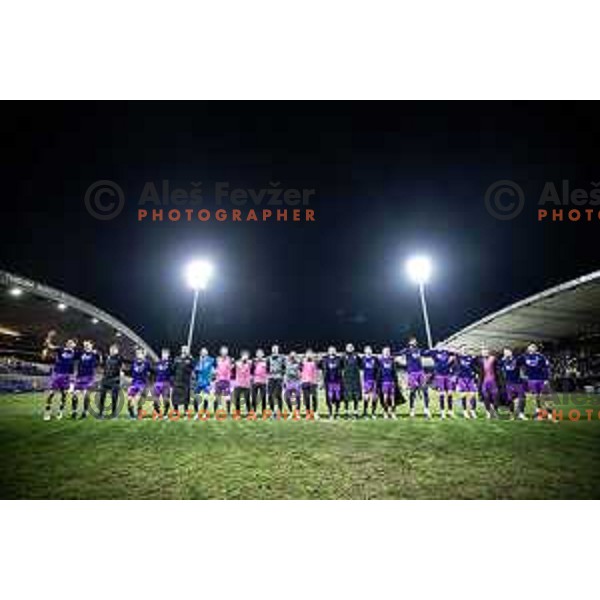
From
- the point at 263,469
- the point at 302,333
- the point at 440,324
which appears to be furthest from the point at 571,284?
the point at 302,333

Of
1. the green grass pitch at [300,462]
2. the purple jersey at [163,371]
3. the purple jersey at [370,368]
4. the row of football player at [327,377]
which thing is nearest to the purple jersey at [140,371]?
the row of football player at [327,377]

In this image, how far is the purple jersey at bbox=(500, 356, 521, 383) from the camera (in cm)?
1116

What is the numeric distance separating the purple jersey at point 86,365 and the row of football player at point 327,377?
3cm

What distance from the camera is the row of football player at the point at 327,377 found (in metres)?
11.2

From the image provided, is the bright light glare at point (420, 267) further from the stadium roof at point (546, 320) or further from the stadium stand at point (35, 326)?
the stadium stand at point (35, 326)

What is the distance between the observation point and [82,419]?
10.5 metres

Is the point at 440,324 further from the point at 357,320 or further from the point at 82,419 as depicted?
the point at 82,419

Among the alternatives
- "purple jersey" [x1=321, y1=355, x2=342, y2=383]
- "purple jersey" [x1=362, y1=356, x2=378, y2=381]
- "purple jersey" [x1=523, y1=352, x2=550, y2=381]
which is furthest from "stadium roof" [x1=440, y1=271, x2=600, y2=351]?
"purple jersey" [x1=321, y1=355, x2=342, y2=383]

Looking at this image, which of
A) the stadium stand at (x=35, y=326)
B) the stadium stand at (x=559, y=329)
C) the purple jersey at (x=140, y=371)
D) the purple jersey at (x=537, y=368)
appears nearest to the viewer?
the purple jersey at (x=537, y=368)

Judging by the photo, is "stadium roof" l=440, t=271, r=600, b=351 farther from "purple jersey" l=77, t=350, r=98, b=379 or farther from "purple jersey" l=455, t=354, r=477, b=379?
"purple jersey" l=77, t=350, r=98, b=379

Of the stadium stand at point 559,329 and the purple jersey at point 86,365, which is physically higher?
the stadium stand at point 559,329

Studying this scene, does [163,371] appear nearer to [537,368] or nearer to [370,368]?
[370,368]

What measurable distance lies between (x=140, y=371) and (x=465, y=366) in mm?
9567

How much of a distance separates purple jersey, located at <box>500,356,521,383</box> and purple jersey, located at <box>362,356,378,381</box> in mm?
3600
